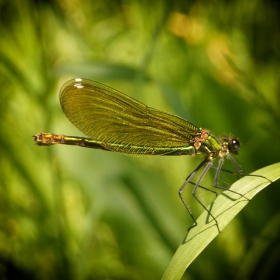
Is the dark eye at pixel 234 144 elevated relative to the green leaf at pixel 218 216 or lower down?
elevated

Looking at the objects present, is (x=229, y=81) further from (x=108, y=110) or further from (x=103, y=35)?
(x=103, y=35)

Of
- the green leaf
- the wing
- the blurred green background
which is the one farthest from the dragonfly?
the green leaf

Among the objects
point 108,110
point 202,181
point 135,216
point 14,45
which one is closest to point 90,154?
point 135,216

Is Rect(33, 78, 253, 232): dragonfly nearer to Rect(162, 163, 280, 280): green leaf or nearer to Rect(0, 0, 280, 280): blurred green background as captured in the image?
Rect(0, 0, 280, 280): blurred green background

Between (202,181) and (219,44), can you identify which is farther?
(219,44)

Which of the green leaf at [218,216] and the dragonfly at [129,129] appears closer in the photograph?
the green leaf at [218,216]

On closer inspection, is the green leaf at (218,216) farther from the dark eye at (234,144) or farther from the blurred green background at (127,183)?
the blurred green background at (127,183)

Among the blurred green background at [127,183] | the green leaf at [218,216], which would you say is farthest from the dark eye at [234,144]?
the green leaf at [218,216]
